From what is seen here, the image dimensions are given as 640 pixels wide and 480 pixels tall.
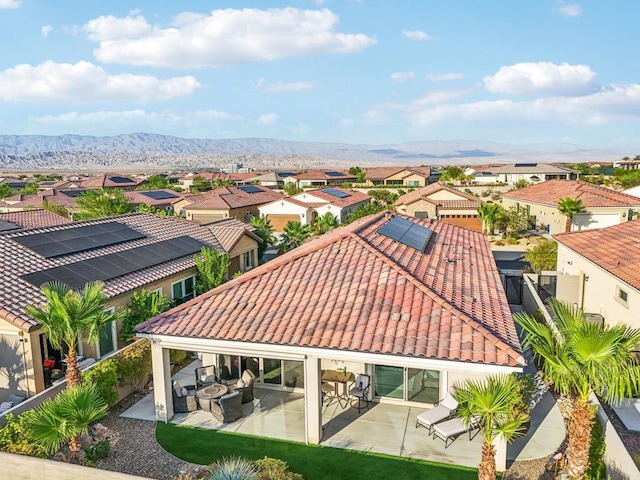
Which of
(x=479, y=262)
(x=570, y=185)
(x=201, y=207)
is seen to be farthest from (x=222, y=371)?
(x=570, y=185)

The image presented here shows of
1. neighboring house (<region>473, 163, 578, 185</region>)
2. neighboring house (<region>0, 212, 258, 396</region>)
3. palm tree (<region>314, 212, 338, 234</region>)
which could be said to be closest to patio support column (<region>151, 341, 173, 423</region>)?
neighboring house (<region>0, 212, 258, 396</region>)

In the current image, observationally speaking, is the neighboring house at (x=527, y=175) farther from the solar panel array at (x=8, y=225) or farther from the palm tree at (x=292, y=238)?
the solar panel array at (x=8, y=225)

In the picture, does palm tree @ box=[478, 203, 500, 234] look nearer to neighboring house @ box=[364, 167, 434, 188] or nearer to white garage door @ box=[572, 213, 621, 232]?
white garage door @ box=[572, 213, 621, 232]

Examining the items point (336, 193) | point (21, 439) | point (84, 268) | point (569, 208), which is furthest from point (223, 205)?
point (21, 439)

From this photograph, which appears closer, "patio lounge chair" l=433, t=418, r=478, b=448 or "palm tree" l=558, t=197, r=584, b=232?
"patio lounge chair" l=433, t=418, r=478, b=448

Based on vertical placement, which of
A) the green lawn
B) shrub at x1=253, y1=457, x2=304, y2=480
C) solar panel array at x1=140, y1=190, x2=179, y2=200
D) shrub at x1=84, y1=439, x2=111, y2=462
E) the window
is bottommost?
the green lawn

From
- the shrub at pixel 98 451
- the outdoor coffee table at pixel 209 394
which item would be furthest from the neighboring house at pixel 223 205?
the shrub at pixel 98 451

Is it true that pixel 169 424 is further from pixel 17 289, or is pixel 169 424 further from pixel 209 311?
pixel 17 289
